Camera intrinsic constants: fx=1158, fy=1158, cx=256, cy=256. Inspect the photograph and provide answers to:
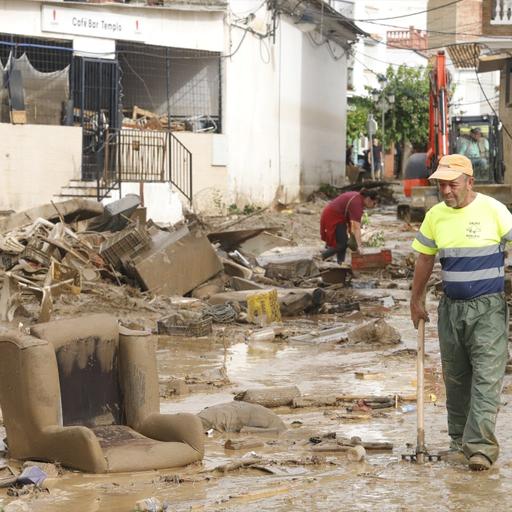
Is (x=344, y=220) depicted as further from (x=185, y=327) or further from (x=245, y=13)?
(x=245, y=13)

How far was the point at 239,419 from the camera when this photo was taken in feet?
25.4

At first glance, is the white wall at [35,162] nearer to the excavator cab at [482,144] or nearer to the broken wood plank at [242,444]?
the excavator cab at [482,144]

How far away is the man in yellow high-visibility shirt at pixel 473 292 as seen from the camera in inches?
257

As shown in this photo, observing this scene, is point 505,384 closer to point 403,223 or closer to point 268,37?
point 403,223

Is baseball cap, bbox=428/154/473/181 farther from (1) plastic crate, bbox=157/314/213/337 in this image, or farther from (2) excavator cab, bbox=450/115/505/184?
(2) excavator cab, bbox=450/115/505/184

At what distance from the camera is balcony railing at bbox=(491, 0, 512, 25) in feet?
84.6

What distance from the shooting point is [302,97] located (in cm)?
3566

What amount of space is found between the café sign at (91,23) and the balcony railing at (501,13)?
26.3ft

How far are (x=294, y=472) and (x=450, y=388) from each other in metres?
1.09

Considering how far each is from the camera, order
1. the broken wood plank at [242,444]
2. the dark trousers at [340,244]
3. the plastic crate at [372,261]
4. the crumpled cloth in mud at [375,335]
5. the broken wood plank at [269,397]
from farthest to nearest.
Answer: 1. the plastic crate at [372,261]
2. the dark trousers at [340,244]
3. the crumpled cloth in mud at [375,335]
4. the broken wood plank at [269,397]
5. the broken wood plank at [242,444]

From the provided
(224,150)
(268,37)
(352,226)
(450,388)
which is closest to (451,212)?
(450,388)

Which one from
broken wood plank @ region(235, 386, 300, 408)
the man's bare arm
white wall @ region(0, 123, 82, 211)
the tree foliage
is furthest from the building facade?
the tree foliage

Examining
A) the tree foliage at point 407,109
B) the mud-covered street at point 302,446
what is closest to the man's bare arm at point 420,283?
the mud-covered street at point 302,446

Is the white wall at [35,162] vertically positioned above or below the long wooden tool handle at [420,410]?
above
